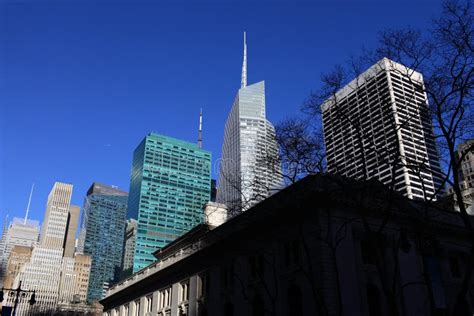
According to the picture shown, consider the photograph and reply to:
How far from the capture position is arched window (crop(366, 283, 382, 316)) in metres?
31.3

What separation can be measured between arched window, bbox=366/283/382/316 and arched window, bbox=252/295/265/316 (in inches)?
307

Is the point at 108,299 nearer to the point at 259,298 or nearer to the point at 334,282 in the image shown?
the point at 259,298

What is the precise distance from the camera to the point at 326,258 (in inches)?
1203

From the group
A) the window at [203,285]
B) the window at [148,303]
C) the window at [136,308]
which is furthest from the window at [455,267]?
the window at [136,308]

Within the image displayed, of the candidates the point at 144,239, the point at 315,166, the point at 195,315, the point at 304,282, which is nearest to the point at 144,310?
the point at 195,315

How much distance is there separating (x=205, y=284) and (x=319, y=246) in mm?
15851

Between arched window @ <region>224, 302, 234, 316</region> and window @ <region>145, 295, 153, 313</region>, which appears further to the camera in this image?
window @ <region>145, 295, 153, 313</region>

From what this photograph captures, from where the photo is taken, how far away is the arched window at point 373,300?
31.3 meters

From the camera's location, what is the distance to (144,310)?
2096 inches

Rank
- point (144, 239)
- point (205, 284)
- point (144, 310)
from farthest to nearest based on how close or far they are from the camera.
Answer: point (144, 239) < point (144, 310) < point (205, 284)

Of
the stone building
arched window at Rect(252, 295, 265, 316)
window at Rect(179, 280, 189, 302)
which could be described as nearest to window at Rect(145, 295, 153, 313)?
window at Rect(179, 280, 189, 302)

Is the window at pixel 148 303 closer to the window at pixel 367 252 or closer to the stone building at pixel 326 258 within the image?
the stone building at pixel 326 258

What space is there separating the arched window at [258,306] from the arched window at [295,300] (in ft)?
9.95

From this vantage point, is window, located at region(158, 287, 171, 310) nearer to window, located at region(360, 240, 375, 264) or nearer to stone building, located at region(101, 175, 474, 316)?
stone building, located at region(101, 175, 474, 316)
